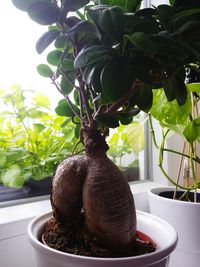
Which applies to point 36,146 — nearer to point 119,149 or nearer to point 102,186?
point 119,149

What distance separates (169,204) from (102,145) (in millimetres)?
314

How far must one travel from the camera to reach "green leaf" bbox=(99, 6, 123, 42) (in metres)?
0.32

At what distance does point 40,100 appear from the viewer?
923 mm

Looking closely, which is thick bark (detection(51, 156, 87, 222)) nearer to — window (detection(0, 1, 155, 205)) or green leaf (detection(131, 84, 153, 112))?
green leaf (detection(131, 84, 153, 112))

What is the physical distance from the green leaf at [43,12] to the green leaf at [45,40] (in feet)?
0.08

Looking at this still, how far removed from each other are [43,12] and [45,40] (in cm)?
4

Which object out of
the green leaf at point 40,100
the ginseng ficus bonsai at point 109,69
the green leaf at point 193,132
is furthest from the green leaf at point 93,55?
A: the green leaf at point 40,100

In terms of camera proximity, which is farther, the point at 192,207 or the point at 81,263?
the point at 192,207

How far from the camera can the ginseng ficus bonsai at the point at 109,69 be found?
33cm

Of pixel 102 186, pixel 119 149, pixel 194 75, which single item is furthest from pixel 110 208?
pixel 119 149

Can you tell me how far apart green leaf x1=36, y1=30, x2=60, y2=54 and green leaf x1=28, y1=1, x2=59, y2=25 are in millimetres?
25

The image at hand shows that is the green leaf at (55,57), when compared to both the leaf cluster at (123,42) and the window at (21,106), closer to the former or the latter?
the leaf cluster at (123,42)

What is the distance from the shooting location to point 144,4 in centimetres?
116

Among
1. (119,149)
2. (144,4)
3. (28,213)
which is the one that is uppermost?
(144,4)
